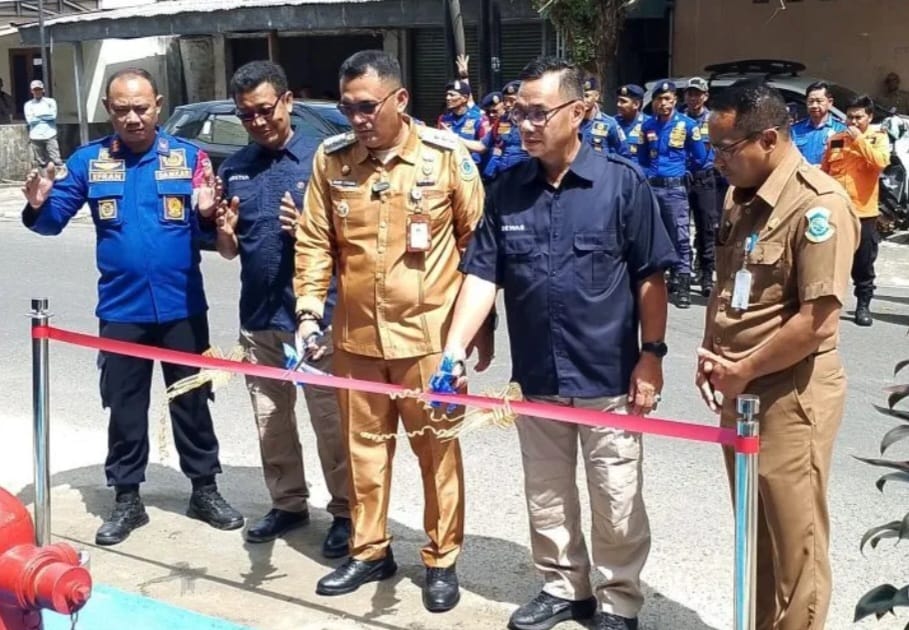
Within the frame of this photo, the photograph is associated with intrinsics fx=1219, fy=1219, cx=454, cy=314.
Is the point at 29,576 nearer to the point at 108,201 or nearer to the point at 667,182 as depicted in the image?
the point at 108,201

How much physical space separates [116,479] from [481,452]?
1.86 metres

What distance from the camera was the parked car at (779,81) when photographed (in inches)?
539

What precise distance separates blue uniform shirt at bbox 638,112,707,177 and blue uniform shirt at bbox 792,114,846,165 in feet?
2.88

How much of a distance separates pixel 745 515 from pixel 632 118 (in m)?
8.51

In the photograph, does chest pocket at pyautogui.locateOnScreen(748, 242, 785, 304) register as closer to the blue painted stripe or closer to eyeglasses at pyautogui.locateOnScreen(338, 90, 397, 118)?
eyeglasses at pyautogui.locateOnScreen(338, 90, 397, 118)

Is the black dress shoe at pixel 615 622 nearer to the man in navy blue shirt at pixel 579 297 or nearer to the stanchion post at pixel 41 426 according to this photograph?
the man in navy blue shirt at pixel 579 297

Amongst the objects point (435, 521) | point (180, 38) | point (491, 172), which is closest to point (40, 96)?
point (180, 38)

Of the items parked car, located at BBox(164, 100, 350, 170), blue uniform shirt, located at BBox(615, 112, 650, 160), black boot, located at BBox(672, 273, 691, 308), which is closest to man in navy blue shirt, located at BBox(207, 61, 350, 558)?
black boot, located at BBox(672, 273, 691, 308)

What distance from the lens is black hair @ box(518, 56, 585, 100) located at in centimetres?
381

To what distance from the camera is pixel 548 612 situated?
412 cm

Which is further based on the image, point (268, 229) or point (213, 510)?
point (213, 510)

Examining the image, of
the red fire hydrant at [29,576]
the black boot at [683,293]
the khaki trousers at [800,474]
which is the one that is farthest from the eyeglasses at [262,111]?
the black boot at [683,293]

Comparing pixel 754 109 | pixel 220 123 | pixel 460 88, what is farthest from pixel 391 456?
pixel 220 123

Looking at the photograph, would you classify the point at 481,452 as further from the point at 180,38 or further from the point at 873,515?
the point at 180,38
